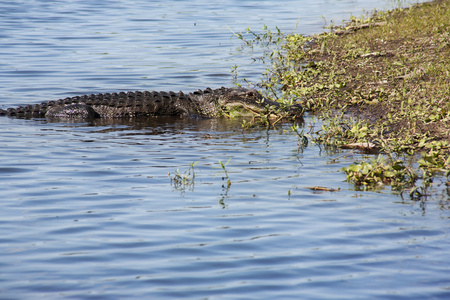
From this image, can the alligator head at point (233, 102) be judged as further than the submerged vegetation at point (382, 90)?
Yes

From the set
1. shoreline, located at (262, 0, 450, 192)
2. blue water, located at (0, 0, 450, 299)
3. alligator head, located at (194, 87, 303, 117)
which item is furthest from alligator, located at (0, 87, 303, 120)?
shoreline, located at (262, 0, 450, 192)

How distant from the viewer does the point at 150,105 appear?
35.1 ft

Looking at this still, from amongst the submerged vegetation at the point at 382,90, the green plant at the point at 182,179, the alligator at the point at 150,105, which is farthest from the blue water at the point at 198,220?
the alligator at the point at 150,105

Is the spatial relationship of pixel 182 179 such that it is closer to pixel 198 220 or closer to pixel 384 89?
pixel 198 220

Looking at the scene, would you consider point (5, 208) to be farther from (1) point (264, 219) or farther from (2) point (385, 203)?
(2) point (385, 203)

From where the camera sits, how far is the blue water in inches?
156

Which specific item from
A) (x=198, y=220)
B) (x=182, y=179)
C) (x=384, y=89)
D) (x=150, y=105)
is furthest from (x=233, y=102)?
(x=198, y=220)

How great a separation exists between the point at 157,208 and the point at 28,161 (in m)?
2.56

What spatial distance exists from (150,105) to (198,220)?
592 cm

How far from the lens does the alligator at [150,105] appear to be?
34.2 ft

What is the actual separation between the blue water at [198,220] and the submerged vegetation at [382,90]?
0.30 m

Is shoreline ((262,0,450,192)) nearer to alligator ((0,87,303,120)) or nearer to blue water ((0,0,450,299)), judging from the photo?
blue water ((0,0,450,299))

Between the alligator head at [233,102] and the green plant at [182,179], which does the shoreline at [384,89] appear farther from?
the green plant at [182,179]

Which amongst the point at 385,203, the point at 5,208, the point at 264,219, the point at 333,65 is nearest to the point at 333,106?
the point at 333,65
